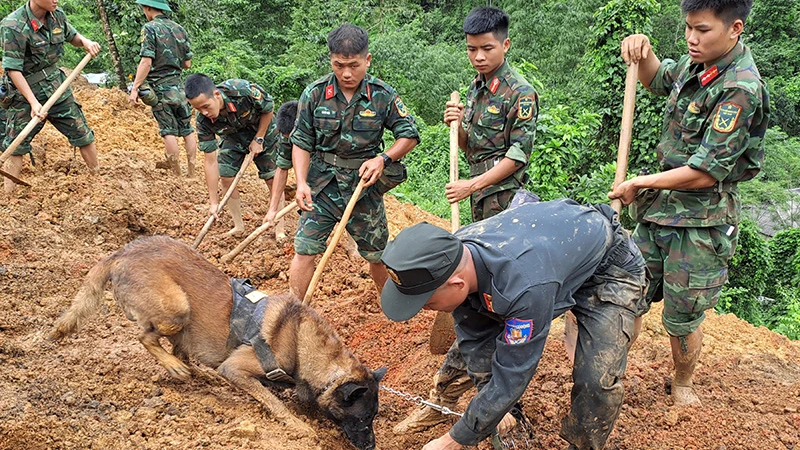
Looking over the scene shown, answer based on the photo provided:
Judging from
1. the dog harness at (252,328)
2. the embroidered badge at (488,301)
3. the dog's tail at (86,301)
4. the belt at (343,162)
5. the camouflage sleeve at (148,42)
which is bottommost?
the dog harness at (252,328)

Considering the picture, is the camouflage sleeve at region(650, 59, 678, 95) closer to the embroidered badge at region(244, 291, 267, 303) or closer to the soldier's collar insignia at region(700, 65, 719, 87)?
the soldier's collar insignia at region(700, 65, 719, 87)

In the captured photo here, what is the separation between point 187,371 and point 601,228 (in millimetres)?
2870

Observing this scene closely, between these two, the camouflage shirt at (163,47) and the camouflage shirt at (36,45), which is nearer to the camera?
the camouflage shirt at (36,45)

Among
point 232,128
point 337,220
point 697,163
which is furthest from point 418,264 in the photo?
point 232,128

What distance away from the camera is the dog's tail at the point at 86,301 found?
13.0 ft

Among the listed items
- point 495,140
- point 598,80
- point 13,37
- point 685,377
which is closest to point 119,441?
point 495,140

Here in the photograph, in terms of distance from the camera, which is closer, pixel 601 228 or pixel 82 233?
pixel 601 228

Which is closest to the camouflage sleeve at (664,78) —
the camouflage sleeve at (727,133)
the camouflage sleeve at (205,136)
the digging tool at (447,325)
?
the camouflage sleeve at (727,133)

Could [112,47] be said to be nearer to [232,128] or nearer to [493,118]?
[232,128]

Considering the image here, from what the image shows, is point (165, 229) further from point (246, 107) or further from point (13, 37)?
point (13, 37)

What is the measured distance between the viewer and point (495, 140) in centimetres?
470

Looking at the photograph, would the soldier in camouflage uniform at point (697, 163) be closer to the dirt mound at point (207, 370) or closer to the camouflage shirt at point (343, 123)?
the dirt mound at point (207, 370)

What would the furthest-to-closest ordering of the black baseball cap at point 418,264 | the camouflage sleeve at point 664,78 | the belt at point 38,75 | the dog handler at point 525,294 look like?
1. the belt at point 38,75
2. the camouflage sleeve at point 664,78
3. the dog handler at point 525,294
4. the black baseball cap at point 418,264

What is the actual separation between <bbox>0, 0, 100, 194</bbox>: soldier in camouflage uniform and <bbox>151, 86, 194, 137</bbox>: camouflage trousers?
1.10 metres
